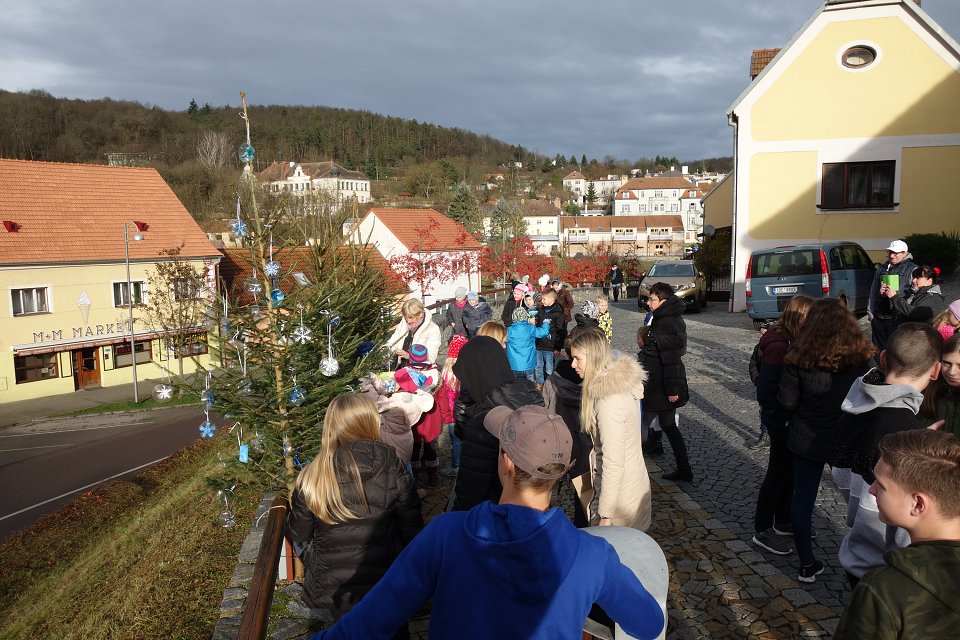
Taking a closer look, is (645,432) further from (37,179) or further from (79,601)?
(37,179)

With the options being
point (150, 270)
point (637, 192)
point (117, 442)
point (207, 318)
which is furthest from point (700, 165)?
point (207, 318)

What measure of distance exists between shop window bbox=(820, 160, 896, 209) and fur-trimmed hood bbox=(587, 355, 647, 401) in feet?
67.6

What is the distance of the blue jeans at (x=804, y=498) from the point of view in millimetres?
4480

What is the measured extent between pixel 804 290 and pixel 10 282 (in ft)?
116

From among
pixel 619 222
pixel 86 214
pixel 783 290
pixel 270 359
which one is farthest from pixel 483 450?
pixel 619 222

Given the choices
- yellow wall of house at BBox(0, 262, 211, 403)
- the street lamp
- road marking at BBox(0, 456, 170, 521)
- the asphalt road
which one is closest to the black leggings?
the asphalt road

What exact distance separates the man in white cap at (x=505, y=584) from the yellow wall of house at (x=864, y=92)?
23168 mm

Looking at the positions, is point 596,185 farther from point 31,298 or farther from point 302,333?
point 302,333

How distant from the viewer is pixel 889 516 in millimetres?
2344

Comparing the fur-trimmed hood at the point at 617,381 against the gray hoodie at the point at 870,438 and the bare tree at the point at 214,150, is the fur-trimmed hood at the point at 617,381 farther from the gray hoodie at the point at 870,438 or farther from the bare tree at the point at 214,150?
the bare tree at the point at 214,150

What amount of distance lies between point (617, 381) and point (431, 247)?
104ft

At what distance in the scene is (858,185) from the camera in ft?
71.5

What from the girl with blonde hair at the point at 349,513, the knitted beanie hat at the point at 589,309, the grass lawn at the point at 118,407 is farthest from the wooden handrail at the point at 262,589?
the grass lawn at the point at 118,407

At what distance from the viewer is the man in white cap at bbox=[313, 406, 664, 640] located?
194 cm
